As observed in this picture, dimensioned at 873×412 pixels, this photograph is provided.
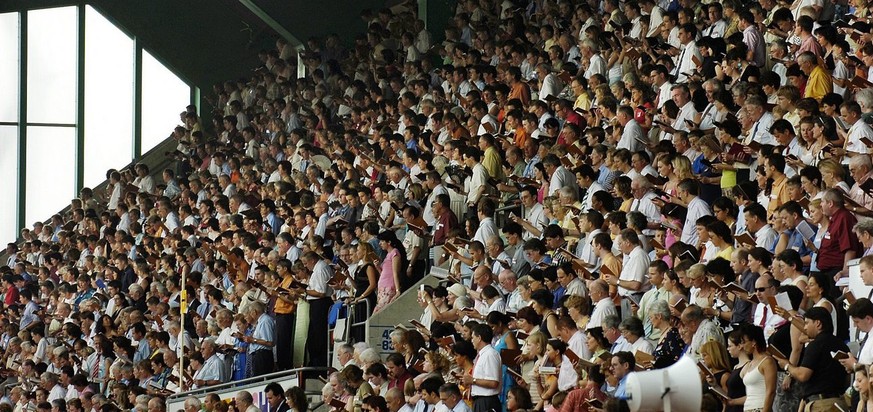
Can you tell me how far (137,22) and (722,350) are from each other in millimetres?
21001

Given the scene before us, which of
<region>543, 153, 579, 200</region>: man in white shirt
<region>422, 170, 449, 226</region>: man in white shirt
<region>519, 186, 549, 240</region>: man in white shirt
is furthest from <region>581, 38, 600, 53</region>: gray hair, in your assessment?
<region>519, 186, 549, 240</region>: man in white shirt

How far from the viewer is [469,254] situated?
16.0m

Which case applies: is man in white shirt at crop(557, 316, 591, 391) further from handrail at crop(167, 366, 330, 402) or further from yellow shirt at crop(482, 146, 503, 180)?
yellow shirt at crop(482, 146, 503, 180)

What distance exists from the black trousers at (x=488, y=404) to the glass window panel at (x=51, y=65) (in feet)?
61.3

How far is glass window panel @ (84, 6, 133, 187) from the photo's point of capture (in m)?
29.8

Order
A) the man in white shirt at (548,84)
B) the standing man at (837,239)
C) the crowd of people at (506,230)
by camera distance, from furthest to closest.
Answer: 1. the man in white shirt at (548,84)
2. the crowd of people at (506,230)
3. the standing man at (837,239)

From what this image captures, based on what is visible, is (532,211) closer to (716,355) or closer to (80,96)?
(716,355)

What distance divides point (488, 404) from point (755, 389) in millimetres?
2920

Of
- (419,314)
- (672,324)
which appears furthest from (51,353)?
(672,324)

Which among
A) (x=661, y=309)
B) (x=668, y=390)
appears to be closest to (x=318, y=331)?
(x=661, y=309)

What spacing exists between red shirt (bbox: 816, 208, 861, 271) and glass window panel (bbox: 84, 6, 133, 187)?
66.4ft

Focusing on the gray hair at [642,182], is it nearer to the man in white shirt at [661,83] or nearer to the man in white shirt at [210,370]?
the man in white shirt at [661,83]

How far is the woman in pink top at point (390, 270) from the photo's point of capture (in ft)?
54.8

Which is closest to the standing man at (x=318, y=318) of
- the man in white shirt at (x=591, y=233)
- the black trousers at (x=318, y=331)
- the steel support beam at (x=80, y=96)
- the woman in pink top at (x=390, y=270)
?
the black trousers at (x=318, y=331)
